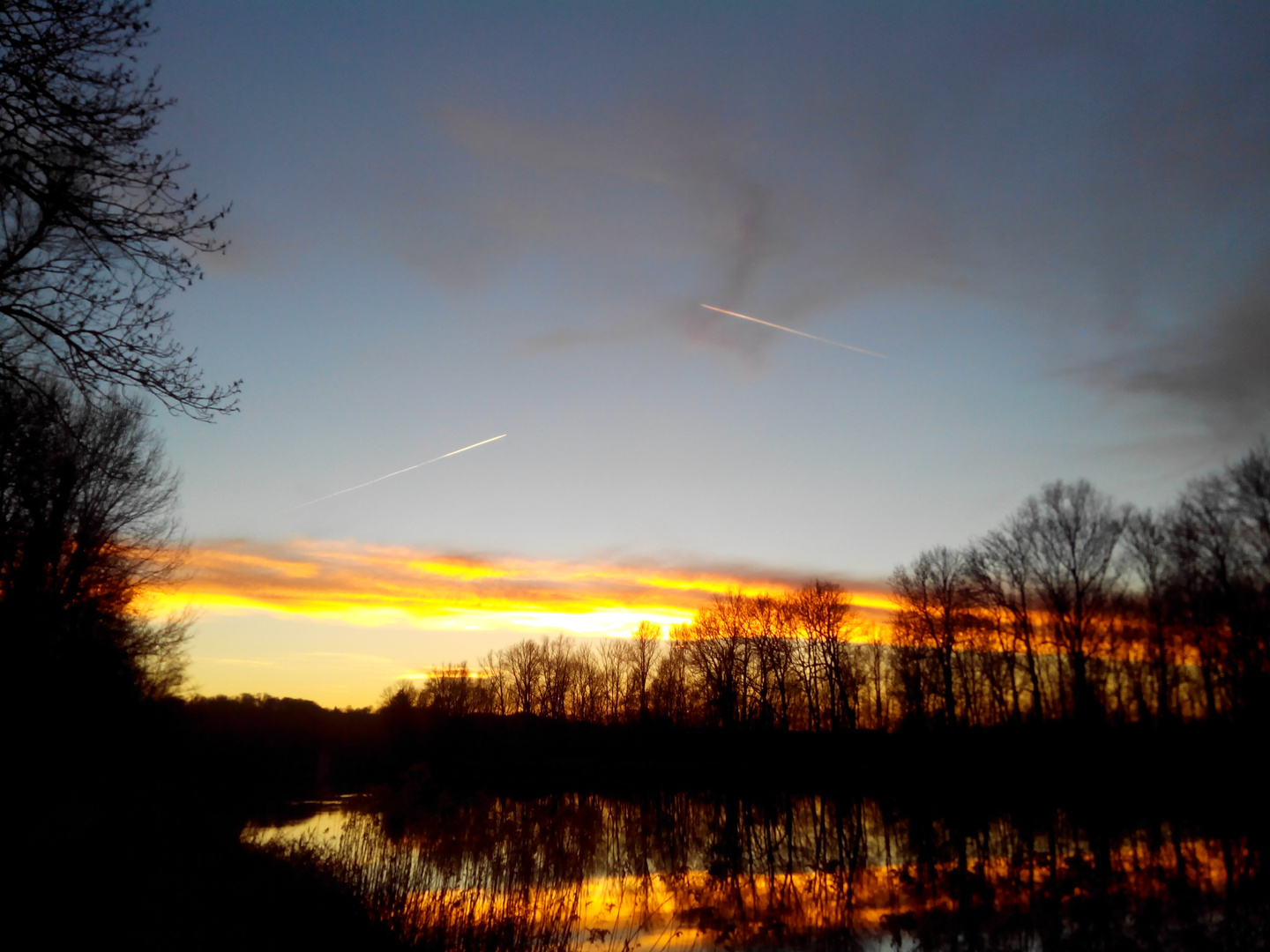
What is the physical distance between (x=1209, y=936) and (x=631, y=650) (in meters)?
88.5

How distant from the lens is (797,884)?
755 inches

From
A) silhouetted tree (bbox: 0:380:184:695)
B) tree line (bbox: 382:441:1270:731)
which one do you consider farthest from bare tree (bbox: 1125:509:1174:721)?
silhouetted tree (bbox: 0:380:184:695)

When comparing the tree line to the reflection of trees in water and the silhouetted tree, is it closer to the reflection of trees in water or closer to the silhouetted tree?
the reflection of trees in water

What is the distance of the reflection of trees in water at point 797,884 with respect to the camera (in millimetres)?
13555

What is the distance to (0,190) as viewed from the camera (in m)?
6.91

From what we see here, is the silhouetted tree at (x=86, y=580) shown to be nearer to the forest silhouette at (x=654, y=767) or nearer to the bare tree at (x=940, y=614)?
the forest silhouette at (x=654, y=767)

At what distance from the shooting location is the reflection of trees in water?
13.6 m

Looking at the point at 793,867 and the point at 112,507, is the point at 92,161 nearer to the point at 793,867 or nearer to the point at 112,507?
the point at 793,867

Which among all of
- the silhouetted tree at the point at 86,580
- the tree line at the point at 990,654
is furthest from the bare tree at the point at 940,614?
the silhouetted tree at the point at 86,580

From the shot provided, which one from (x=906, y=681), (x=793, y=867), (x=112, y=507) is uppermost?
(x=112, y=507)

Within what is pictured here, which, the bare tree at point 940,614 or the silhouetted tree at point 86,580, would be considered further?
the bare tree at point 940,614

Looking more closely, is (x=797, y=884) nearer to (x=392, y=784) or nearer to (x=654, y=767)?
(x=392, y=784)

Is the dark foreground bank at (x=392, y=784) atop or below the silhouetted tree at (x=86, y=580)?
below

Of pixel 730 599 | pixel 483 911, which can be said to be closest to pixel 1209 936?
pixel 483 911
